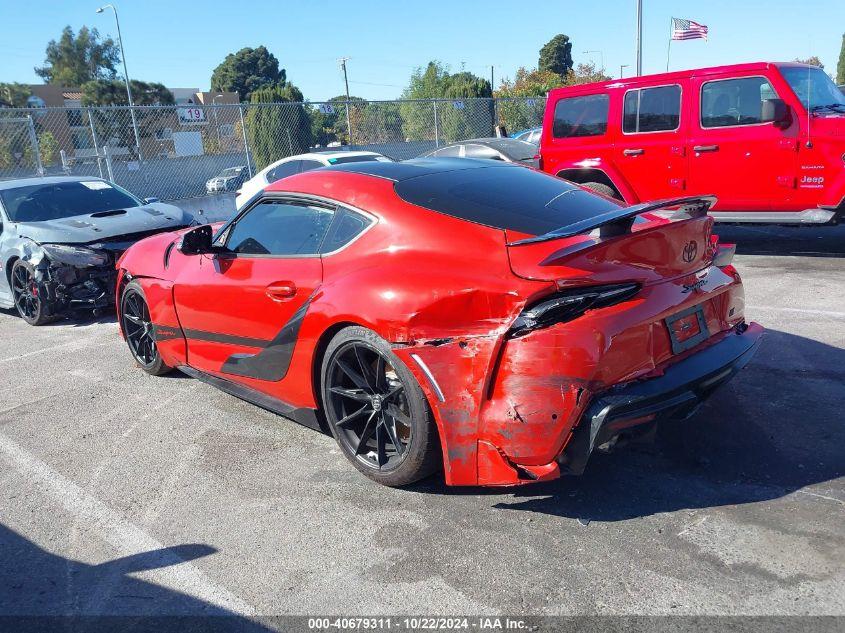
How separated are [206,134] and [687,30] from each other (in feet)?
42.1

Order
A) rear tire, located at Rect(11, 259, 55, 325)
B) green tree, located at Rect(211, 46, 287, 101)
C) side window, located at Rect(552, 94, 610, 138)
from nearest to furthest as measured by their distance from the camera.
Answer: rear tire, located at Rect(11, 259, 55, 325)
side window, located at Rect(552, 94, 610, 138)
green tree, located at Rect(211, 46, 287, 101)

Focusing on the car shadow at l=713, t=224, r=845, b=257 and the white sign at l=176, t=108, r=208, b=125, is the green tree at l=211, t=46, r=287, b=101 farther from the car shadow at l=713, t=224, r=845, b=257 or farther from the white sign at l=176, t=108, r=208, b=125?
the car shadow at l=713, t=224, r=845, b=257

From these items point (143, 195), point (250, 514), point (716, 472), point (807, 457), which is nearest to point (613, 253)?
point (716, 472)

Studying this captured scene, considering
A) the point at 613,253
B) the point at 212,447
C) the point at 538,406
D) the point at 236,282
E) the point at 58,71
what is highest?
the point at 58,71

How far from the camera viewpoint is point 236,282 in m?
4.23

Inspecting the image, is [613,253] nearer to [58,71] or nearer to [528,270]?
[528,270]

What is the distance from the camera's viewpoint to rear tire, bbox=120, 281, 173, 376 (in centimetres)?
546

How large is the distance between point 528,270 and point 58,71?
89839 mm

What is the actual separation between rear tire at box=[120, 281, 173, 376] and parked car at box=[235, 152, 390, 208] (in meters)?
5.58

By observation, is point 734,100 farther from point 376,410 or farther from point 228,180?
point 228,180

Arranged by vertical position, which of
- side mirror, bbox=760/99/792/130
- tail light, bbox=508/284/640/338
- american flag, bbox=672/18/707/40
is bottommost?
tail light, bbox=508/284/640/338

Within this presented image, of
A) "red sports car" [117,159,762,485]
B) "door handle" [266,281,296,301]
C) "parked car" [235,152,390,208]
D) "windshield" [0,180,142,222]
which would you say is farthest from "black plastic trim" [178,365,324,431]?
"parked car" [235,152,390,208]

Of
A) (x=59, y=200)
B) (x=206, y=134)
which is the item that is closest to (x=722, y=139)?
(x=59, y=200)

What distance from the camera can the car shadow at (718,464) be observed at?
10.3 ft
